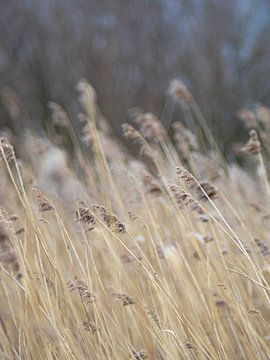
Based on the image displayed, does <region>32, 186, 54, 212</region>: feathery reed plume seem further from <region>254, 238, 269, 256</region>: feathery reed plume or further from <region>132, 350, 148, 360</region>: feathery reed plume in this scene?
<region>254, 238, 269, 256</region>: feathery reed plume

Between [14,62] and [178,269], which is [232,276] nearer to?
[178,269]

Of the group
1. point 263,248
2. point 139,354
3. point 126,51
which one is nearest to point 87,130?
point 263,248

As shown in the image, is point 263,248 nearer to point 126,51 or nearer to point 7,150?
point 7,150

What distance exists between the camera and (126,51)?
7.74 m

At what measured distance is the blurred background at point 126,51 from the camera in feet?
24.6

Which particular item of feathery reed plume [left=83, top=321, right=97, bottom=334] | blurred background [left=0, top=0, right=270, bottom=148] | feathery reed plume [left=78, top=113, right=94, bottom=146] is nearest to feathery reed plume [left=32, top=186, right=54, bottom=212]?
feathery reed plume [left=83, top=321, right=97, bottom=334]

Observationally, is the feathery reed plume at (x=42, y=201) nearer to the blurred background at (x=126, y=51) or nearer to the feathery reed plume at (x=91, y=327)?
the feathery reed plume at (x=91, y=327)

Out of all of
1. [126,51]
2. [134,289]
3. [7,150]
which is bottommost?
[134,289]

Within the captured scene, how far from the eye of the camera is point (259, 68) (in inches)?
326

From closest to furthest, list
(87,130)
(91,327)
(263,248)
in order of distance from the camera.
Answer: (91,327), (263,248), (87,130)

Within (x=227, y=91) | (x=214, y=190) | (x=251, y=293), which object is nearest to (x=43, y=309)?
(x=214, y=190)

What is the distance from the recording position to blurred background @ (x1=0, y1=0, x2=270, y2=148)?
751 centimetres

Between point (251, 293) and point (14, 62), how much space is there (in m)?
6.17

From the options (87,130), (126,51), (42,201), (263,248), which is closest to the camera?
(42,201)
